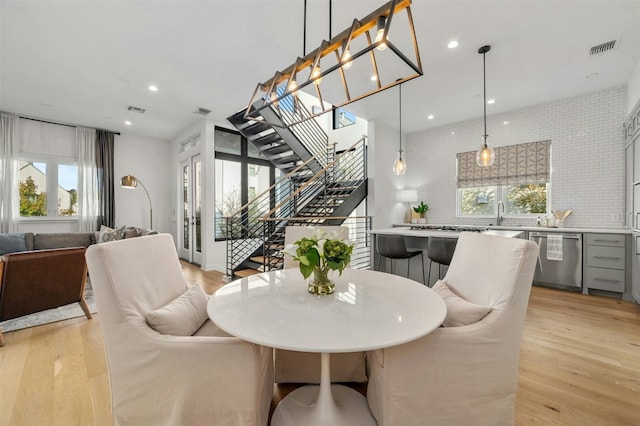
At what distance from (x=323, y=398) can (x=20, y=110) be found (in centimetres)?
695

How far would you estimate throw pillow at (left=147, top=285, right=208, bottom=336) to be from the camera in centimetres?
121

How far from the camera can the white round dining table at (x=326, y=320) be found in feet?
3.09

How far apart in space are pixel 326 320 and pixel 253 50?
3.00m

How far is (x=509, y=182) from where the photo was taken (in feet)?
15.7

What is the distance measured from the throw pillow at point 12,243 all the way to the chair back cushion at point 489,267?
5594 mm

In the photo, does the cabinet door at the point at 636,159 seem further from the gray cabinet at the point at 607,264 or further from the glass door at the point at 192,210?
the glass door at the point at 192,210

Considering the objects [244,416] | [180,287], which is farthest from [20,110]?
[244,416]

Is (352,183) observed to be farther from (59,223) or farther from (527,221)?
(59,223)

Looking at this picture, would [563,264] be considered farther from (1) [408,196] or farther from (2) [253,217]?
(2) [253,217]

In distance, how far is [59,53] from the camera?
3.08 meters

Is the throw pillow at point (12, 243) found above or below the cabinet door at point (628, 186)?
below

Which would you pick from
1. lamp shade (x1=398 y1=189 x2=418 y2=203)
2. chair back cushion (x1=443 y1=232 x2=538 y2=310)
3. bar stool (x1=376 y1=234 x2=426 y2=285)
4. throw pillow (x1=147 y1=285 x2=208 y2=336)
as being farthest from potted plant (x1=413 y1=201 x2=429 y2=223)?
throw pillow (x1=147 y1=285 x2=208 y2=336)

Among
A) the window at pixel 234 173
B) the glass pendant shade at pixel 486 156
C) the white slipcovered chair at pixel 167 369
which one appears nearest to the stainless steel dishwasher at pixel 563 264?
the glass pendant shade at pixel 486 156

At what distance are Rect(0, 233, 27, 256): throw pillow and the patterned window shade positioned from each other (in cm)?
738
